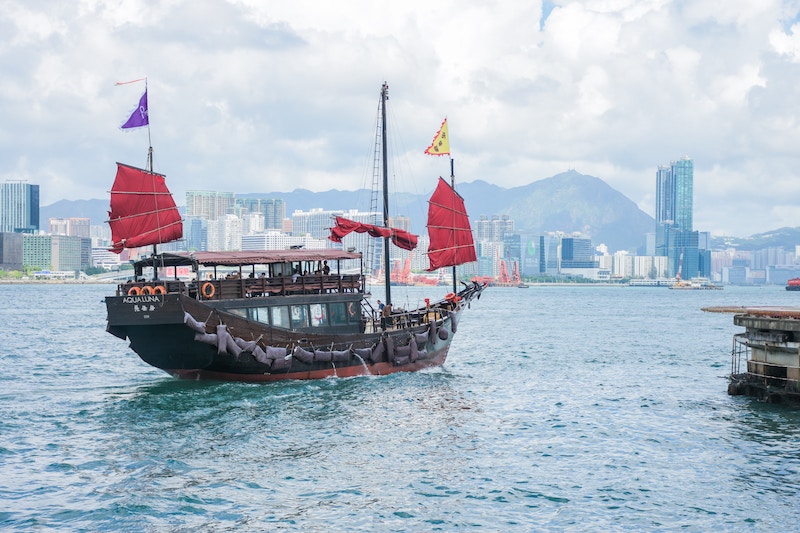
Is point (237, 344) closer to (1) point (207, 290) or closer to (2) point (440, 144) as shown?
(1) point (207, 290)

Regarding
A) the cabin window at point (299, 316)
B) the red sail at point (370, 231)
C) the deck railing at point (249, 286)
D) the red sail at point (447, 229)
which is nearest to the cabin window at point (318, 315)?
the cabin window at point (299, 316)

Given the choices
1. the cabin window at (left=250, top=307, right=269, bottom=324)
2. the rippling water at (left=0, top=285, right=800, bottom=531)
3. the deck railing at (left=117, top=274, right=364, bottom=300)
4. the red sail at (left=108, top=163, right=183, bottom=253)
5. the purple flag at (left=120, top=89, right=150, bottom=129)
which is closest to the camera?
the rippling water at (left=0, top=285, right=800, bottom=531)

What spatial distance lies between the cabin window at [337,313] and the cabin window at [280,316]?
2.10 metres

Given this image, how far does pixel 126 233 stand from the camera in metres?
34.9

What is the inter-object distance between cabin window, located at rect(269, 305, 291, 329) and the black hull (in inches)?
19.5

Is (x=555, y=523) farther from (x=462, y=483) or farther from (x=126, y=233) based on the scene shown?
(x=126, y=233)

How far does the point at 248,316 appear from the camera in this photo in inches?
1288

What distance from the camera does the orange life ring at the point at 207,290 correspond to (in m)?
31.9

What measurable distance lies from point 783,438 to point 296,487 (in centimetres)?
1369

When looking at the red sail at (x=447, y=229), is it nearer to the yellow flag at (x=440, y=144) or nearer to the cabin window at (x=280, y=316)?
the yellow flag at (x=440, y=144)

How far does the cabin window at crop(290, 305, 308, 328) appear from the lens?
1342 inches

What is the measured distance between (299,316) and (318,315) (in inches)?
36.0

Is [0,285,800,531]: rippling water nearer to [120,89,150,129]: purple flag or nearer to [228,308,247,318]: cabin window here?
[228,308,247,318]: cabin window

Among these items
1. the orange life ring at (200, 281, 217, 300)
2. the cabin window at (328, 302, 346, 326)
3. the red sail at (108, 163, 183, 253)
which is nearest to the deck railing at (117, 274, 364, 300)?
the orange life ring at (200, 281, 217, 300)
